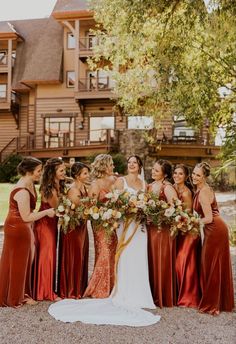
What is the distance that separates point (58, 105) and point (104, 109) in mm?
3227

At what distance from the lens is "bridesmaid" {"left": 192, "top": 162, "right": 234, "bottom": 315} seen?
5.75 m

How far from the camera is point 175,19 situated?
10.2 meters

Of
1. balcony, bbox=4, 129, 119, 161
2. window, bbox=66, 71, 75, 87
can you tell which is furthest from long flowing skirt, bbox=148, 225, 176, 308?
window, bbox=66, 71, 75, 87

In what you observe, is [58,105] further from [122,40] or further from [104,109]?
[122,40]

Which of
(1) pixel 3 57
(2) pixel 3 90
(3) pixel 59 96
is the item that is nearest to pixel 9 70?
(1) pixel 3 57

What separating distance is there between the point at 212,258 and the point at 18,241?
2482mm

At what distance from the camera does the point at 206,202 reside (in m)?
5.80

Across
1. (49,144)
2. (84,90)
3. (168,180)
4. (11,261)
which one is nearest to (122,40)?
(168,180)

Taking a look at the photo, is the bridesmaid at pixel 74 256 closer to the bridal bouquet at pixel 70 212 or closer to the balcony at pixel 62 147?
the bridal bouquet at pixel 70 212

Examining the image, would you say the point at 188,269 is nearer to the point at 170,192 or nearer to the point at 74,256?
the point at 170,192

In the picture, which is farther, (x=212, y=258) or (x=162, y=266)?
(x=162, y=266)

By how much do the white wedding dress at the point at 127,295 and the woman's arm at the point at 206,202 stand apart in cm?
81

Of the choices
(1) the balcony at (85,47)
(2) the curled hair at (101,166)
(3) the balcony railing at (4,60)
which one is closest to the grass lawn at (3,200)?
(2) the curled hair at (101,166)

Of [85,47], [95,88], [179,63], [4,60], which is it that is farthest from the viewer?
[4,60]
